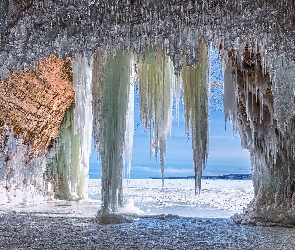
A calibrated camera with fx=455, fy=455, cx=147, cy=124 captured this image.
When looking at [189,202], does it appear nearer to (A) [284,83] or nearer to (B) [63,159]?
(B) [63,159]

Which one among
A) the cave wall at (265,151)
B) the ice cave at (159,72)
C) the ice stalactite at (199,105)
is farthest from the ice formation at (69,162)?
the ice stalactite at (199,105)

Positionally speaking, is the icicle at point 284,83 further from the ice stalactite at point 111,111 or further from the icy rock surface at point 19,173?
the icy rock surface at point 19,173

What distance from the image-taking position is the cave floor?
3.23 m

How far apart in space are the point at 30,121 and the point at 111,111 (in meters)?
2.48

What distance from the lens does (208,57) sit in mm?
3930

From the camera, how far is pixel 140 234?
12.2ft

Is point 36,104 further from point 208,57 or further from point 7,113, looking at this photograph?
point 208,57

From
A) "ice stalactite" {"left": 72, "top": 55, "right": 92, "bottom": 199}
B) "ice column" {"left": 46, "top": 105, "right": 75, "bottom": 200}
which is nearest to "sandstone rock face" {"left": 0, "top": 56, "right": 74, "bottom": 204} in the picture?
"ice column" {"left": 46, "top": 105, "right": 75, "bottom": 200}

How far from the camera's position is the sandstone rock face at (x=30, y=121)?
18.1 ft

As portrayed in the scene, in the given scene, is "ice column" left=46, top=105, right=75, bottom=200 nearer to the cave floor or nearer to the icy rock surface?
the icy rock surface

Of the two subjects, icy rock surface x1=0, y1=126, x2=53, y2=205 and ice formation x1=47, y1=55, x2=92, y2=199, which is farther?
ice formation x1=47, y1=55, x2=92, y2=199

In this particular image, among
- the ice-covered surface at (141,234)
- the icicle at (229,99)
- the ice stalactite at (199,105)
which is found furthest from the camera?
the ice stalactite at (199,105)

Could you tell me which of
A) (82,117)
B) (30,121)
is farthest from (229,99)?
(30,121)

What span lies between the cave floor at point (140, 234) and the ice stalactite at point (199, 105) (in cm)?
51
